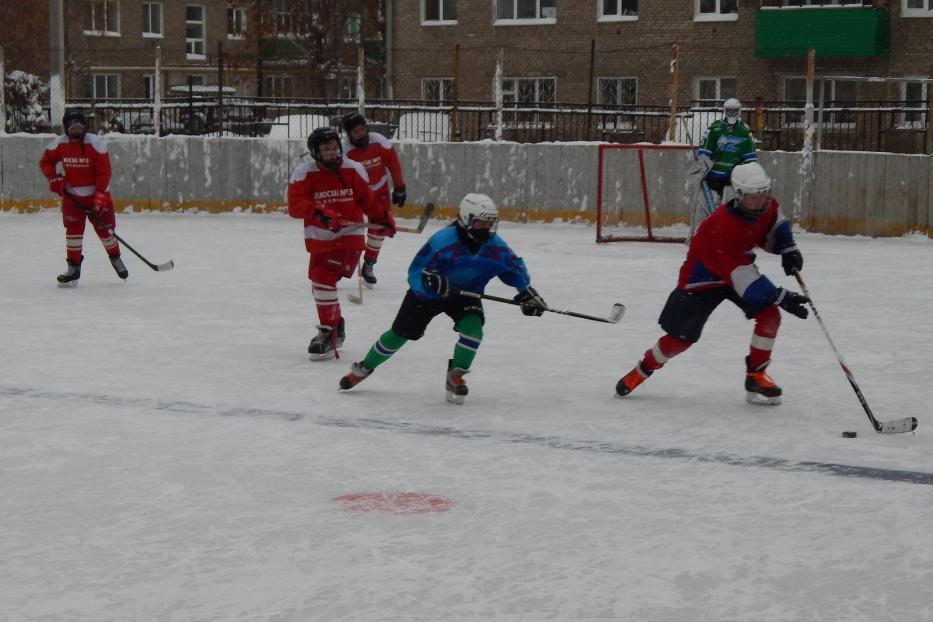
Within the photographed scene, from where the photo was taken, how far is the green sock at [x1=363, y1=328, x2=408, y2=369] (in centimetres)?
678

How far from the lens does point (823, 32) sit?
2528 cm

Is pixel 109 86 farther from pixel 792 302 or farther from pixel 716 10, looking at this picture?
pixel 792 302

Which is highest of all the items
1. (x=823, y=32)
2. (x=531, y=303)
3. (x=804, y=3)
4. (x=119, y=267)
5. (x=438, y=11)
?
(x=438, y=11)

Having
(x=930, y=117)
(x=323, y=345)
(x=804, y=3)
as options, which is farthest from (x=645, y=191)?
(x=804, y=3)

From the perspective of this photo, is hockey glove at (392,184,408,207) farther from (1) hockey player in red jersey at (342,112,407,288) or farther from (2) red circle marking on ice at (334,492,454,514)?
(2) red circle marking on ice at (334,492,454,514)

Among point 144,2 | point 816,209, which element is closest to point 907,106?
point 816,209

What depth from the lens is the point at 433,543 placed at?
452 centimetres

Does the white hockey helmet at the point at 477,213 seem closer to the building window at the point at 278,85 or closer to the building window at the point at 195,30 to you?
the building window at the point at 278,85

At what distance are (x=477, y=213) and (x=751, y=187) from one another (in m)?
1.21

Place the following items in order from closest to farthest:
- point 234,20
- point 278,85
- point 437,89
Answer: point 437,89
point 278,85
point 234,20

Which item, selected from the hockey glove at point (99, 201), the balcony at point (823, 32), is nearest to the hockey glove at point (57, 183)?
the hockey glove at point (99, 201)

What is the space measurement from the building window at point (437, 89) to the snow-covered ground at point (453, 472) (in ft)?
63.4

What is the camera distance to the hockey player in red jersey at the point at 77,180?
10852mm

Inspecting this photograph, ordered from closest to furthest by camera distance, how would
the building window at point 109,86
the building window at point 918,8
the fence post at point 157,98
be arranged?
the fence post at point 157,98
the building window at point 918,8
the building window at point 109,86
